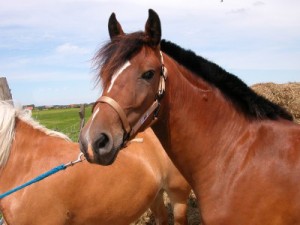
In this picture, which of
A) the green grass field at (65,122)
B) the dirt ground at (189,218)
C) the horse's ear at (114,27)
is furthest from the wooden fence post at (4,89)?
the dirt ground at (189,218)

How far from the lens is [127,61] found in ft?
7.27

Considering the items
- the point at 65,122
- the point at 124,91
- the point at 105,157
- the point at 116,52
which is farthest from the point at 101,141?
the point at 65,122

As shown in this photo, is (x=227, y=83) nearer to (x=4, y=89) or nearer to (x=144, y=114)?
(x=144, y=114)

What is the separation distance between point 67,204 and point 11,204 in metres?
0.58

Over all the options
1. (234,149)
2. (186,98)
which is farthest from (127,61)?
(234,149)

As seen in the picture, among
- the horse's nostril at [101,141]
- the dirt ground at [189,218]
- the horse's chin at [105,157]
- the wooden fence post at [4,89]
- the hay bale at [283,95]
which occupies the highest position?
the horse's nostril at [101,141]

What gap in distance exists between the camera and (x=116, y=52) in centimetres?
222

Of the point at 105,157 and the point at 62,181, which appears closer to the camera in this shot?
the point at 105,157

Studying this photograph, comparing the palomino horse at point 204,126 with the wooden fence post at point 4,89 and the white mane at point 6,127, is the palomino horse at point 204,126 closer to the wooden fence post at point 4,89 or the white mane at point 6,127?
the white mane at point 6,127

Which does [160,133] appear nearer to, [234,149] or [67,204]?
[234,149]

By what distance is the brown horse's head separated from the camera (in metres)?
2.04

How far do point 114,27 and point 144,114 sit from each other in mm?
736

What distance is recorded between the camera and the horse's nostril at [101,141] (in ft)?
6.61

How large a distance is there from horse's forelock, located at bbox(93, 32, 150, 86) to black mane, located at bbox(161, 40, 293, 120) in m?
0.32
